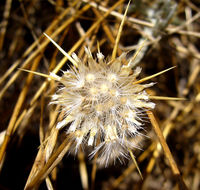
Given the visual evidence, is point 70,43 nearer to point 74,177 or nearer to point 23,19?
point 23,19

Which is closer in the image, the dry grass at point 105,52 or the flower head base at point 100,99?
the flower head base at point 100,99

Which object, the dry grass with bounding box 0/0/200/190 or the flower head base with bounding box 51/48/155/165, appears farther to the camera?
the dry grass with bounding box 0/0/200/190

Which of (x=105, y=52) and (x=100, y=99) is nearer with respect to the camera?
(x=100, y=99)

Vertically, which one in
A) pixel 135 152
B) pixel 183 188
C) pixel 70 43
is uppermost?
pixel 70 43

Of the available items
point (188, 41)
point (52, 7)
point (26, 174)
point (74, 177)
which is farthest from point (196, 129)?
point (52, 7)
